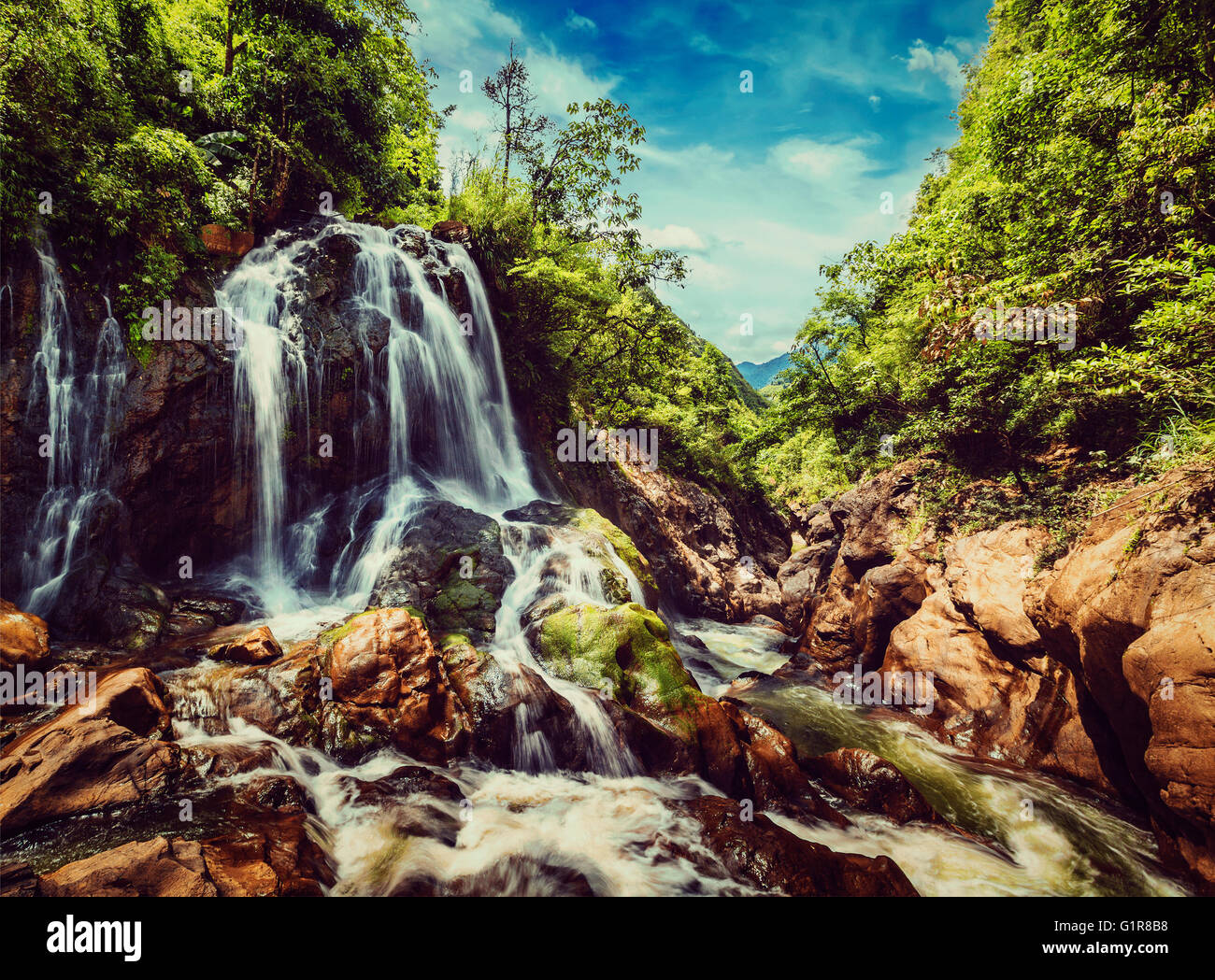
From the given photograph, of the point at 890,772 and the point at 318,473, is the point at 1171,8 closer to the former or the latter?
the point at 890,772

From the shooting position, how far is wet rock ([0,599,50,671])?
5.61 m

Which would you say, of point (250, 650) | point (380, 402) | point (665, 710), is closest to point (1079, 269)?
point (665, 710)

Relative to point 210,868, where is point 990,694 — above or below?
below

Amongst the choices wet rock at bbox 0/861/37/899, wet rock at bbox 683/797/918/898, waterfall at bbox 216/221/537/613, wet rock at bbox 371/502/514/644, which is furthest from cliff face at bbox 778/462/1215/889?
waterfall at bbox 216/221/537/613

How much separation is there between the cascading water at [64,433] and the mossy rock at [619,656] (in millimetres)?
7550

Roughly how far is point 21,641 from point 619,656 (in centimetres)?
761

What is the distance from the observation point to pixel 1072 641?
21.9 feet

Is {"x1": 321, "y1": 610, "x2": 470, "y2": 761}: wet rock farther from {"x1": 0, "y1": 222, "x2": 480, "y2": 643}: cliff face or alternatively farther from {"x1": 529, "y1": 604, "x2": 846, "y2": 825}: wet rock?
{"x1": 0, "y1": 222, "x2": 480, "y2": 643}: cliff face

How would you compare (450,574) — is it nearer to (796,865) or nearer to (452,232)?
(796,865)

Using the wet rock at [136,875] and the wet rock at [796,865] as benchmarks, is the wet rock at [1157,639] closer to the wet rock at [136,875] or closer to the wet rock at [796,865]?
the wet rock at [796,865]

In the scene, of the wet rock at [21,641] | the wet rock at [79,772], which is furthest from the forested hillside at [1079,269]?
the wet rock at [21,641]

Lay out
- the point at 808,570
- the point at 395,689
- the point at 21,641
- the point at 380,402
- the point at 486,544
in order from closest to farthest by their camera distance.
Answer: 1. the point at 21,641
2. the point at 395,689
3. the point at 486,544
4. the point at 380,402
5. the point at 808,570

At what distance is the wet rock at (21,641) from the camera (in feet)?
18.4

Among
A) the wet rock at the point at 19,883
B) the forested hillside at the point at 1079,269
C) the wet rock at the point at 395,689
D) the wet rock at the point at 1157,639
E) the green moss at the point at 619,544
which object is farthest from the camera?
the green moss at the point at 619,544
